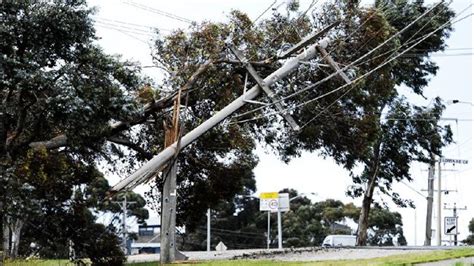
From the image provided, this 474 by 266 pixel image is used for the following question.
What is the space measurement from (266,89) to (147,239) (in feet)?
180

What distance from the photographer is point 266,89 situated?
74.8 feet

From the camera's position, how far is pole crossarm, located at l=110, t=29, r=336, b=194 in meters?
20.3

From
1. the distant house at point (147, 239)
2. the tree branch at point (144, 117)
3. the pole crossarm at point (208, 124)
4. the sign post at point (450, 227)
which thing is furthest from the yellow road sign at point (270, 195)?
the distant house at point (147, 239)

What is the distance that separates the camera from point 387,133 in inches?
1420

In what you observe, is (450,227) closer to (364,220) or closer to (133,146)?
(364,220)

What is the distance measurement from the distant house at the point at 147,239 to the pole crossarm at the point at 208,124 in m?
48.0

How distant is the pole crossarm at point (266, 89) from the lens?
22750 mm

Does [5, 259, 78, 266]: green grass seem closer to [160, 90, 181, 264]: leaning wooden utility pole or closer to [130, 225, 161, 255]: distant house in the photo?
[160, 90, 181, 264]: leaning wooden utility pole

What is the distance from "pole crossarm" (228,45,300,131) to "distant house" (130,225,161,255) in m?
47.6

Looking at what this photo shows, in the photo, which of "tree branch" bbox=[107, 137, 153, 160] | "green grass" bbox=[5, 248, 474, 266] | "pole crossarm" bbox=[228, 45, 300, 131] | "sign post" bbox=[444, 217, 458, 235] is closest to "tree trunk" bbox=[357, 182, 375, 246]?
"sign post" bbox=[444, 217, 458, 235]

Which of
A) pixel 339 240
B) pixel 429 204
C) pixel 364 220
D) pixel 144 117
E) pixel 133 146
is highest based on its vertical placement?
pixel 144 117

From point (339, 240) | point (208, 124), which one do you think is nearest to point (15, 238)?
point (208, 124)

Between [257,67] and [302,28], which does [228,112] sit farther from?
[302,28]

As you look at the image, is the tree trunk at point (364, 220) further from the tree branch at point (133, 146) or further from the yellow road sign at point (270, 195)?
the tree branch at point (133, 146)
